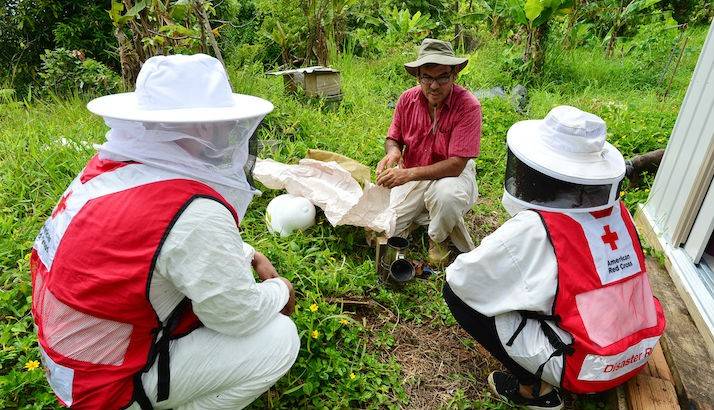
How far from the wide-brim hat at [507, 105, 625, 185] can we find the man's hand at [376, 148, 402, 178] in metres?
1.48

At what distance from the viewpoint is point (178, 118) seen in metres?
1.44

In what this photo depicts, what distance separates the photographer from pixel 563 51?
23.2ft

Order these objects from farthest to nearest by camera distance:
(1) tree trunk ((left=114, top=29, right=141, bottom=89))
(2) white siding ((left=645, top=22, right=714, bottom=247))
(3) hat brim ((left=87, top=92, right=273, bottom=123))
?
1. (1) tree trunk ((left=114, top=29, right=141, bottom=89))
2. (2) white siding ((left=645, top=22, right=714, bottom=247))
3. (3) hat brim ((left=87, top=92, right=273, bottom=123))

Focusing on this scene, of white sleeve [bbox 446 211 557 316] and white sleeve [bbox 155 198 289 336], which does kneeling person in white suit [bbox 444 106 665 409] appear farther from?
white sleeve [bbox 155 198 289 336]

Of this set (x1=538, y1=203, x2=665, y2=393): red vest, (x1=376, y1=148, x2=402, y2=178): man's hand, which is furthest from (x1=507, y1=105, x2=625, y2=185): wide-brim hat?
(x1=376, y1=148, x2=402, y2=178): man's hand

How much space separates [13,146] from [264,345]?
320 centimetres

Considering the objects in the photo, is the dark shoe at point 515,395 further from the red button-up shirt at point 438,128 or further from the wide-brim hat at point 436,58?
the wide-brim hat at point 436,58

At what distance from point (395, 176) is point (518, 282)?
135cm

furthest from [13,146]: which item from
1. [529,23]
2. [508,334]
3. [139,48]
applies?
[529,23]

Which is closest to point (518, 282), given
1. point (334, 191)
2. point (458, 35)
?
point (334, 191)

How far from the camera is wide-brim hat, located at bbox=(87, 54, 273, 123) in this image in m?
1.49

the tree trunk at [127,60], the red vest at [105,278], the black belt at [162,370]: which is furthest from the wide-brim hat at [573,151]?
the tree trunk at [127,60]

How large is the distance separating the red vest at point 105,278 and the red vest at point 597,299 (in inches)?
56.9

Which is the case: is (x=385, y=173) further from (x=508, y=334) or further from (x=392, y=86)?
(x=392, y=86)
